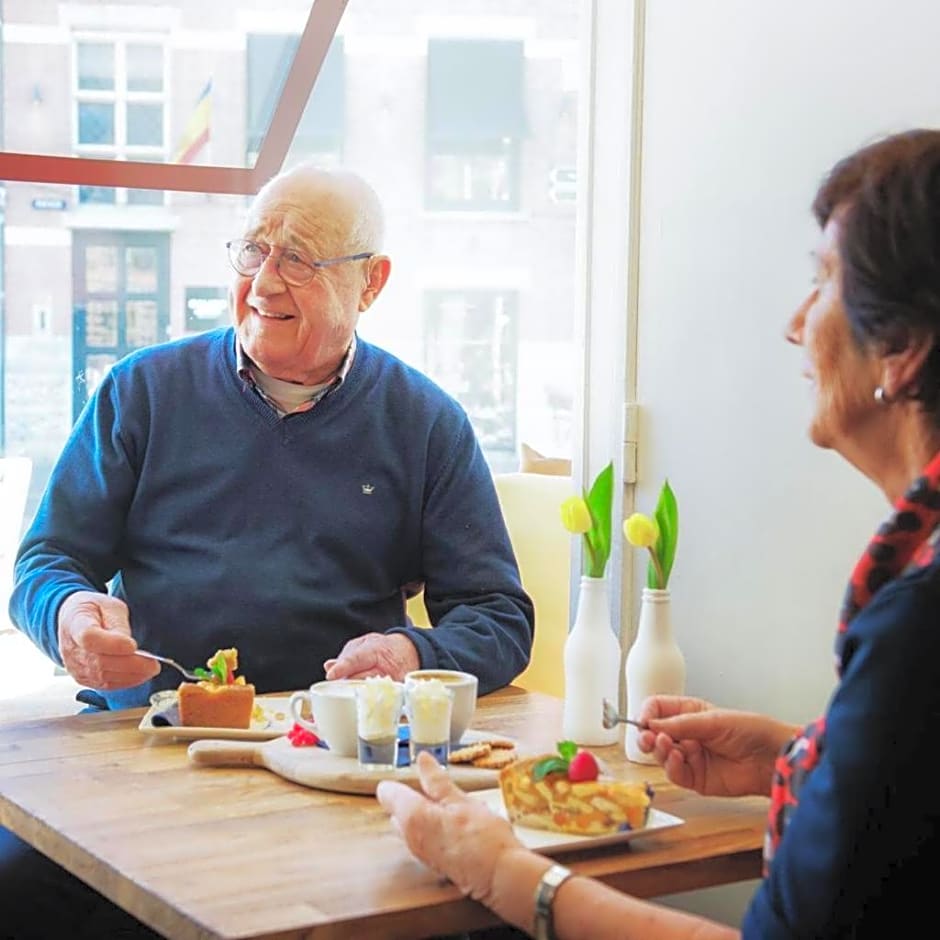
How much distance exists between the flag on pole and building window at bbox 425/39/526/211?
16.3 ft

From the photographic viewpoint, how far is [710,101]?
6.91ft

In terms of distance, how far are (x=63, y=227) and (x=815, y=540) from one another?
18.0 feet

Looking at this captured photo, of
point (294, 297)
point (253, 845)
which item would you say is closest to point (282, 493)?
point (294, 297)

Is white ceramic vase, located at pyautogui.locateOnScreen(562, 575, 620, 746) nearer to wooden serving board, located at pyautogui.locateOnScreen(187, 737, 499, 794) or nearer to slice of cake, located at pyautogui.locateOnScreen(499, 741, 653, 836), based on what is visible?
wooden serving board, located at pyautogui.locateOnScreen(187, 737, 499, 794)

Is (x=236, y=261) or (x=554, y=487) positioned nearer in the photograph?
(x=236, y=261)

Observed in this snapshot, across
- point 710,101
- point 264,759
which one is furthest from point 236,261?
point 264,759

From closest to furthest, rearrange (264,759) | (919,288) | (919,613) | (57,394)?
(919,613)
(919,288)
(264,759)
(57,394)

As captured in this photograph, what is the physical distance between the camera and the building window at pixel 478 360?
9.45 meters

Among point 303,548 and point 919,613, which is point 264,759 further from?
point 919,613

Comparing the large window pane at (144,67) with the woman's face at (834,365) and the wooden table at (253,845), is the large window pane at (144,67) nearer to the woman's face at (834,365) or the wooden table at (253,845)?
the wooden table at (253,845)

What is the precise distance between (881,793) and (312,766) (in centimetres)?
79

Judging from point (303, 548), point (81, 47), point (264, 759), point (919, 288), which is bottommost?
point (264, 759)

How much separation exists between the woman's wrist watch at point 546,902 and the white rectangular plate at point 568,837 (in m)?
0.13

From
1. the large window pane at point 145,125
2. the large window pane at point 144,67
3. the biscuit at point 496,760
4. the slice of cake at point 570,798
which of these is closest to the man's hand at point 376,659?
the biscuit at point 496,760
